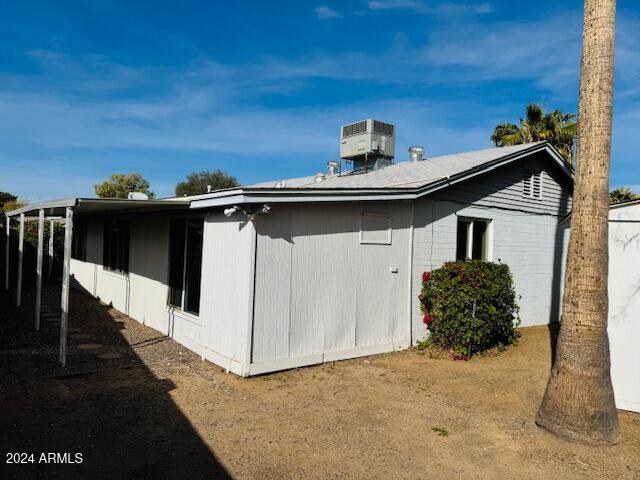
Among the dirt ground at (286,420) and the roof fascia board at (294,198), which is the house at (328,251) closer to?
the roof fascia board at (294,198)

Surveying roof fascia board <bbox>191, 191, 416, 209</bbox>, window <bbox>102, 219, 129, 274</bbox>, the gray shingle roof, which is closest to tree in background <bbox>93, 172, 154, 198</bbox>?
window <bbox>102, 219, 129, 274</bbox>

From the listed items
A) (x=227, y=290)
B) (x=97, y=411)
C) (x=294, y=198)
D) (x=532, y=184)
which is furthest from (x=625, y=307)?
(x=97, y=411)

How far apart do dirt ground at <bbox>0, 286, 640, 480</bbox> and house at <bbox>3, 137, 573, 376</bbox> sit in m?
0.64

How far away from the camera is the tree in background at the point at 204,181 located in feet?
142

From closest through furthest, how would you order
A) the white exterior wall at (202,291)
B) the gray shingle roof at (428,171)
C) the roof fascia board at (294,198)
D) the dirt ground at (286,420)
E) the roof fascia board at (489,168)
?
the dirt ground at (286,420), the roof fascia board at (294,198), the white exterior wall at (202,291), the roof fascia board at (489,168), the gray shingle roof at (428,171)

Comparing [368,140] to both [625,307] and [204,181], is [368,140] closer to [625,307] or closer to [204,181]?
[625,307]

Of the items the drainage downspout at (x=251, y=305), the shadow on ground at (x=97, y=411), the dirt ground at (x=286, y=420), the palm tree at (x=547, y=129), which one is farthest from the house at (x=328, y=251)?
the palm tree at (x=547, y=129)

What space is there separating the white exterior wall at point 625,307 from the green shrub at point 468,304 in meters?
2.27

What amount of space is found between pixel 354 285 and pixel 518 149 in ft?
17.0

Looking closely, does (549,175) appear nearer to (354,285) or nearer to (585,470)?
(354,285)

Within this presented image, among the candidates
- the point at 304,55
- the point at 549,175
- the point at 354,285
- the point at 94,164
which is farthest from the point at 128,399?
the point at 94,164

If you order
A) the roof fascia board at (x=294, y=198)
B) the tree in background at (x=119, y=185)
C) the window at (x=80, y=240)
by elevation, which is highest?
the tree in background at (x=119, y=185)

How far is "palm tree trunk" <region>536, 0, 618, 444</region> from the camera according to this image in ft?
15.5

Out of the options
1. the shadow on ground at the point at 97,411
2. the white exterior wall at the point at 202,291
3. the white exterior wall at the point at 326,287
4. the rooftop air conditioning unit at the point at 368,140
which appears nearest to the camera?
the shadow on ground at the point at 97,411
